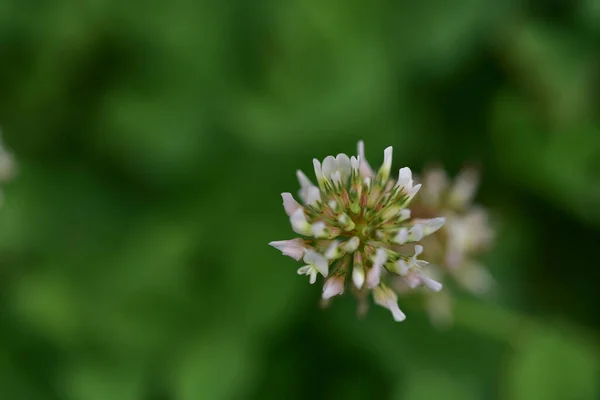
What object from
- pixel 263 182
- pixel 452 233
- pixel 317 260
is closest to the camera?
pixel 317 260

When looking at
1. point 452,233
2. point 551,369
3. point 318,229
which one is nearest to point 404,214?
point 318,229

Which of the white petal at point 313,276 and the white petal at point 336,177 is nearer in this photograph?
the white petal at point 313,276

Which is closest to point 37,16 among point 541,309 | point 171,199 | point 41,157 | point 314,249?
point 41,157

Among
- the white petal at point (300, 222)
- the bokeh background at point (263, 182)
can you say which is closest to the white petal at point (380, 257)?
the white petal at point (300, 222)

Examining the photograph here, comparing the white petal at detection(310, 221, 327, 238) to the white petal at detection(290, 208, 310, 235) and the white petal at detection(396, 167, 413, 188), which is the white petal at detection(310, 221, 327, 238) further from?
the white petal at detection(396, 167, 413, 188)

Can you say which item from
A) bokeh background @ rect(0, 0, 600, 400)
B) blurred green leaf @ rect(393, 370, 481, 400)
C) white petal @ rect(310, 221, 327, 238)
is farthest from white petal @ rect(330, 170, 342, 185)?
blurred green leaf @ rect(393, 370, 481, 400)

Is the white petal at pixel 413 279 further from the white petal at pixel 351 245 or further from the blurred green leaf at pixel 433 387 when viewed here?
the blurred green leaf at pixel 433 387

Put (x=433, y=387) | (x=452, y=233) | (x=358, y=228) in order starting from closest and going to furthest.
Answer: (x=358, y=228) < (x=452, y=233) < (x=433, y=387)

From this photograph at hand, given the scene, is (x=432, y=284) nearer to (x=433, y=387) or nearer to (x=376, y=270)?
(x=376, y=270)
